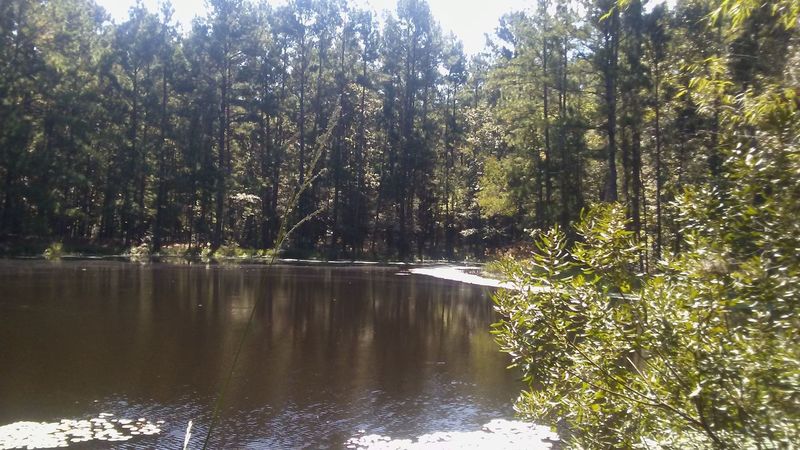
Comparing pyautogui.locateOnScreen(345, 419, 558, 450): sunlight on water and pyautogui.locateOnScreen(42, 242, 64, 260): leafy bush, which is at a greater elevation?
pyautogui.locateOnScreen(42, 242, 64, 260): leafy bush

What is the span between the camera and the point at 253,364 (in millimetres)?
11445

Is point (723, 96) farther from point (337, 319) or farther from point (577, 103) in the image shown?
point (577, 103)

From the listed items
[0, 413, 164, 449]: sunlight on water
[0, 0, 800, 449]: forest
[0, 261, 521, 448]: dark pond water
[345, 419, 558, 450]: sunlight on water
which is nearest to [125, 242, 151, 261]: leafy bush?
[0, 0, 800, 449]: forest

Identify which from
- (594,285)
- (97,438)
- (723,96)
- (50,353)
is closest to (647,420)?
(594,285)

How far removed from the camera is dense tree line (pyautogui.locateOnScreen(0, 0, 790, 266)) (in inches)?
1352

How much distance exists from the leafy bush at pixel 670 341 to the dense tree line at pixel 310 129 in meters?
26.6

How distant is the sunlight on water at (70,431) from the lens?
692 centimetres

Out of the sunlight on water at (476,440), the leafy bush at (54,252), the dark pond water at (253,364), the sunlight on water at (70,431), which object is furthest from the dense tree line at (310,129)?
the sunlight on water at (70,431)

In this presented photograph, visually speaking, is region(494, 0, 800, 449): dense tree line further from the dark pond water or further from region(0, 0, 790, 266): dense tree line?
region(0, 0, 790, 266): dense tree line

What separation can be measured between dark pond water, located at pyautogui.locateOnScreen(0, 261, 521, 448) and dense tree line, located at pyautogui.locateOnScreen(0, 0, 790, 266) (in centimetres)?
1524

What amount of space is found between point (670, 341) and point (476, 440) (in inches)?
184

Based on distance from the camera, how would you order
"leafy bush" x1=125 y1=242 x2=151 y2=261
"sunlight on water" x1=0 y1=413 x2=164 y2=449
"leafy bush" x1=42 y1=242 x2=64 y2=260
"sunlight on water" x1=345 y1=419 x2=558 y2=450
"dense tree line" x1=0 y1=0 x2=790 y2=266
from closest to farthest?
"sunlight on water" x1=0 y1=413 x2=164 y2=449, "sunlight on water" x1=345 y1=419 x2=558 y2=450, "dense tree line" x1=0 y1=0 x2=790 y2=266, "leafy bush" x1=42 y1=242 x2=64 y2=260, "leafy bush" x1=125 y1=242 x2=151 y2=261

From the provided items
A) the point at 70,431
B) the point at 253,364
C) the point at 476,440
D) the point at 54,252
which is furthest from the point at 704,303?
the point at 54,252

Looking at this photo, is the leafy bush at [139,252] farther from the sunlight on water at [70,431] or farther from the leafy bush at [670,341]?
the leafy bush at [670,341]
